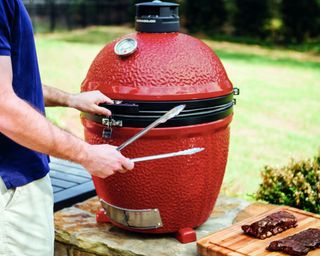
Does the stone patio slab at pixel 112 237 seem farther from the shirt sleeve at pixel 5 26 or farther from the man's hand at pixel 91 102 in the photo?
the shirt sleeve at pixel 5 26

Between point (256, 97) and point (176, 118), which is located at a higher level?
point (176, 118)

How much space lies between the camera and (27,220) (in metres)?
2.32

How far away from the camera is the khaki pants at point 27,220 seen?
7.40ft

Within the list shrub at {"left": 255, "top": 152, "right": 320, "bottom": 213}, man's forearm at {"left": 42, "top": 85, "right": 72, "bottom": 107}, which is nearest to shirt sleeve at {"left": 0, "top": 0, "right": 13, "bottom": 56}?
man's forearm at {"left": 42, "top": 85, "right": 72, "bottom": 107}

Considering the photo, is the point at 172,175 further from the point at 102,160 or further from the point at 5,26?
the point at 5,26

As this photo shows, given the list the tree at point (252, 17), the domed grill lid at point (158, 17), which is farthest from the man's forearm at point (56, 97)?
the tree at point (252, 17)

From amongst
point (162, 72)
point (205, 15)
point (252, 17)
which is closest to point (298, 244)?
point (162, 72)

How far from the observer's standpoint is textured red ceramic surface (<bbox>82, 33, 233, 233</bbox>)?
2822mm

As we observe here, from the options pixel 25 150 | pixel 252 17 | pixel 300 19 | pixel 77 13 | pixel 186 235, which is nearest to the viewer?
pixel 25 150

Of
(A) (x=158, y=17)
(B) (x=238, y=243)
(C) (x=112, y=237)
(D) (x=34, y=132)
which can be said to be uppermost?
(A) (x=158, y=17)

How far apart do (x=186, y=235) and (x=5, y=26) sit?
154 centimetres

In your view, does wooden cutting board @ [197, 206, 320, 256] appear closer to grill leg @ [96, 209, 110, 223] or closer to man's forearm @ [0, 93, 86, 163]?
grill leg @ [96, 209, 110, 223]

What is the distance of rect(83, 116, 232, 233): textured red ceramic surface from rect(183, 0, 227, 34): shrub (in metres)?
17.8

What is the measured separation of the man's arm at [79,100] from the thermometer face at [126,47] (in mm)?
233
